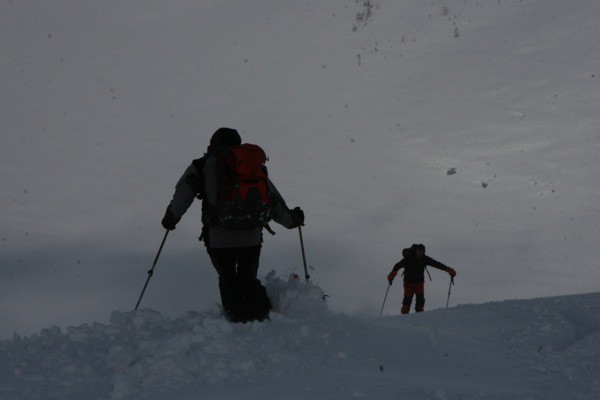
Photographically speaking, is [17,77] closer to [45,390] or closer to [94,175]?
[94,175]

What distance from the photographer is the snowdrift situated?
367cm

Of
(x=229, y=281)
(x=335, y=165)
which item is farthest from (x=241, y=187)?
(x=335, y=165)

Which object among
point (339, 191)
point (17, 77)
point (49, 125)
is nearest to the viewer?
point (339, 191)

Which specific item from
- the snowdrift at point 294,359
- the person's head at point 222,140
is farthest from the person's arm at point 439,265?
the person's head at point 222,140

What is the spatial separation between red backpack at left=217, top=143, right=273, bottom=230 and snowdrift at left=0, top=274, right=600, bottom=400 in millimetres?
734

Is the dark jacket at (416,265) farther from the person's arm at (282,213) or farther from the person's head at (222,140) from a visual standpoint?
the person's head at (222,140)

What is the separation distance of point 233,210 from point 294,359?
1390 mm

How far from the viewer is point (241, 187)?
511 centimetres

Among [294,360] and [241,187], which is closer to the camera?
[294,360]

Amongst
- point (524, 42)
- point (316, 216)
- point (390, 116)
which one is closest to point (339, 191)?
point (316, 216)

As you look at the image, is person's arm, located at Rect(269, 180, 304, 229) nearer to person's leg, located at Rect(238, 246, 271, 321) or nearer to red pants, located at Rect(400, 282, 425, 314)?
person's leg, located at Rect(238, 246, 271, 321)

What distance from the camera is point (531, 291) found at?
1297 centimetres

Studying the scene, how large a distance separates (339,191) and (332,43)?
12.3 metres

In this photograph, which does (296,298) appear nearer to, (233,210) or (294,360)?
(233,210)
